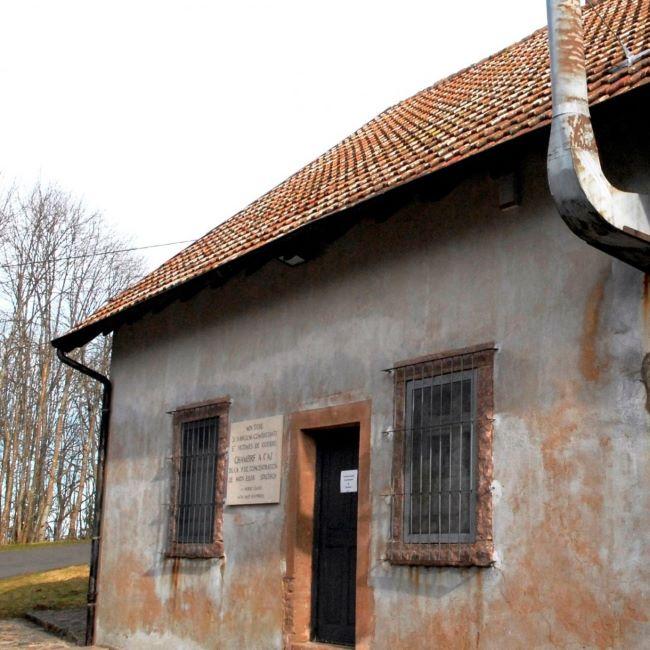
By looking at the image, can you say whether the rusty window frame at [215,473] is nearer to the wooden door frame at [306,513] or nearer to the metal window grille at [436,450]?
the wooden door frame at [306,513]

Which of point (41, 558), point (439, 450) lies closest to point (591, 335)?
point (439, 450)

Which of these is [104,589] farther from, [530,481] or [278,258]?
[530,481]

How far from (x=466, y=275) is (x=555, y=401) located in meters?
1.36

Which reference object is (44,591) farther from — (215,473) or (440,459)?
(440,459)

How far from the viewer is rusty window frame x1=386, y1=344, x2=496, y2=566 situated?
7.17 meters

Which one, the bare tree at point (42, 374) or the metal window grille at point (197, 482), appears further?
the bare tree at point (42, 374)

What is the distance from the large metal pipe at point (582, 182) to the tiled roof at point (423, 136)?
0.37 meters

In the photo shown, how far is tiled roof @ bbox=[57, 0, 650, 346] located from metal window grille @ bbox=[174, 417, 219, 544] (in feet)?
5.01

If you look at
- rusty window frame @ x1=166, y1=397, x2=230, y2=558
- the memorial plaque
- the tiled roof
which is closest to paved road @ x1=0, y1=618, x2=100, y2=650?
rusty window frame @ x1=166, y1=397, x2=230, y2=558

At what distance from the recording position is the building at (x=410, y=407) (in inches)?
258

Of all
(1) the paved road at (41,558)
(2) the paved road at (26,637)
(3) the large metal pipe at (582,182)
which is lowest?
(2) the paved road at (26,637)

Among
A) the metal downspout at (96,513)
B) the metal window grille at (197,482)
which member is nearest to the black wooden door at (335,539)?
the metal window grille at (197,482)

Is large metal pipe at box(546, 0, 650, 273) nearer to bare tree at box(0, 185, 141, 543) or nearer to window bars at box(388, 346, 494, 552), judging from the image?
window bars at box(388, 346, 494, 552)

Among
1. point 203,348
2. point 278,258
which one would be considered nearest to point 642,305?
point 278,258
